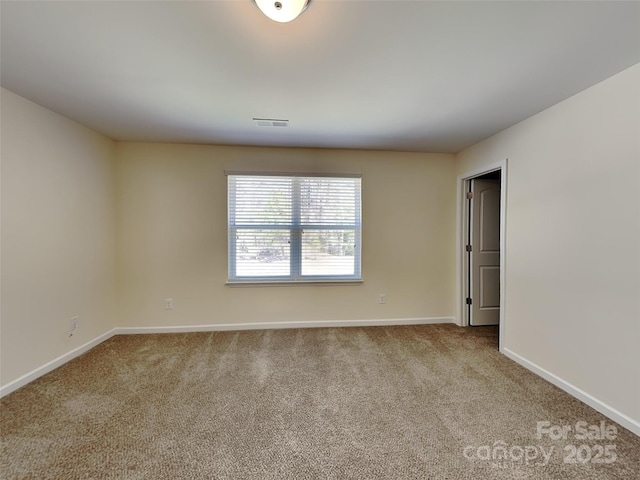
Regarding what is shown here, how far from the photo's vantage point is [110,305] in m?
3.11

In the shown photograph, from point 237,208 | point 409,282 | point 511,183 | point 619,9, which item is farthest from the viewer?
point 409,282

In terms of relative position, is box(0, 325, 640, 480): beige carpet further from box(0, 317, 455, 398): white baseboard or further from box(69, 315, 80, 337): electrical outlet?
box(69, 315, 80, 337): electrical outlet

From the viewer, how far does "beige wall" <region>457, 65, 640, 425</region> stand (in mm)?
1704

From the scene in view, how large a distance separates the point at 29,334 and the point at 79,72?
7.02ft

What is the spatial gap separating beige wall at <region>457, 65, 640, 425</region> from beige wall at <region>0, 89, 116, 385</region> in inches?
174

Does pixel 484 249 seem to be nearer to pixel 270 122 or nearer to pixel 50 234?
pixel 270 122

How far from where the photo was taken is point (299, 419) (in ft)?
5.78

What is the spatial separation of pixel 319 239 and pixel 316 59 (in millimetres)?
2149

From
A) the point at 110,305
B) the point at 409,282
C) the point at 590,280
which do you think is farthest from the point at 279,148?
the point at 590,280

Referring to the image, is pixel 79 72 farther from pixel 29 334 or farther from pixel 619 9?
pixel 619 9

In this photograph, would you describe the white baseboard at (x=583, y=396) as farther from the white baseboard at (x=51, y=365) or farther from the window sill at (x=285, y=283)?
A: the white baseboard at (x=51, y=365)

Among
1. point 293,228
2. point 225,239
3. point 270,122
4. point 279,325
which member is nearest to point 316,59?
point 270,122

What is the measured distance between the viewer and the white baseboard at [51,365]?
2.01 meters

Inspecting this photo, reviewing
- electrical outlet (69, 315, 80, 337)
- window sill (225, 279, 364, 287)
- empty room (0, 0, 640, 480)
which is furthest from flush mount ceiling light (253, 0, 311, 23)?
electrical outlet (69, 315, 80, 337)
